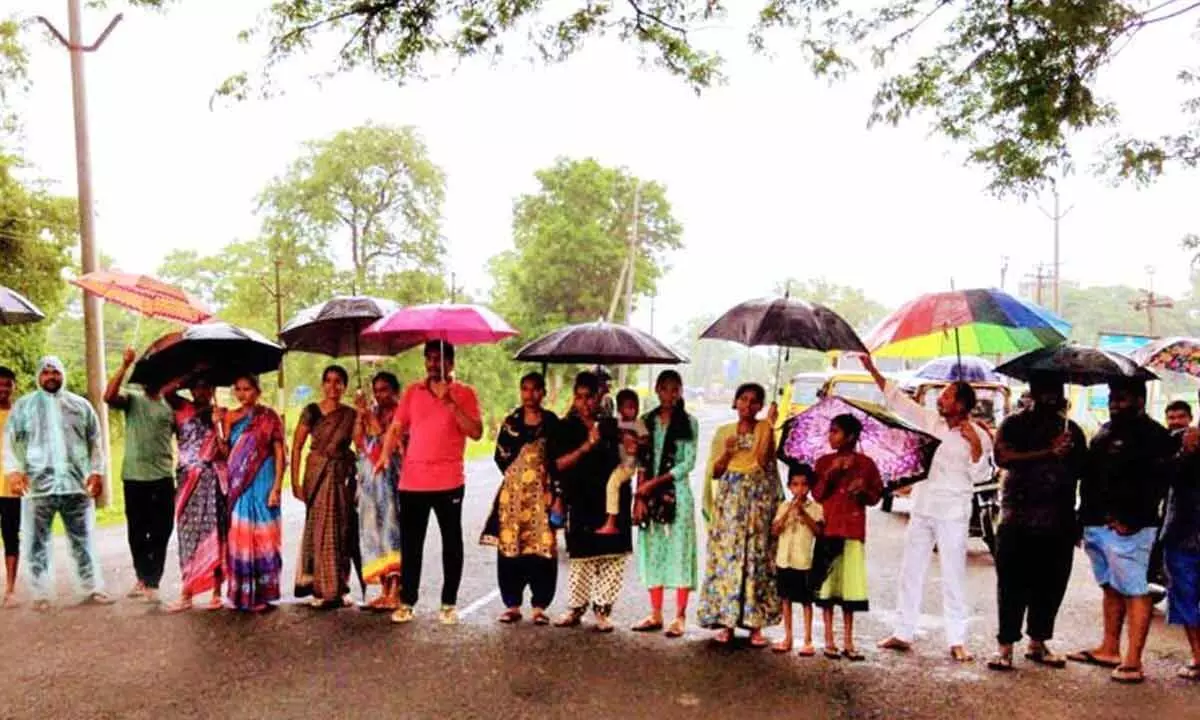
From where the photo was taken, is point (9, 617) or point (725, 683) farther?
point (9, 617)

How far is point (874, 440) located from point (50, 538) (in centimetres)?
585

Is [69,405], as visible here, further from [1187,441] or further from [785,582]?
[1187,441]

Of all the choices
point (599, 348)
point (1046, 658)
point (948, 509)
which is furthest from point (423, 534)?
point (1046, 658)

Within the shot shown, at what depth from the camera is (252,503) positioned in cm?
617

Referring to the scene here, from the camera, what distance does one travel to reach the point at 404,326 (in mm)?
5551

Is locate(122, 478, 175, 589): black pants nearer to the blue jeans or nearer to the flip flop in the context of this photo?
the blue jeans

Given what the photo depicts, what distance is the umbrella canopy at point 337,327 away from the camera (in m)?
6.48

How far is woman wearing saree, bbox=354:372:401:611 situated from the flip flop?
14.1 feet

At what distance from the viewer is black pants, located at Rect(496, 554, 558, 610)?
595 cm

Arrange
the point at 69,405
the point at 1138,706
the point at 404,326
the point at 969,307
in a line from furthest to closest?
1. the point at 69,405
2. the point at 404,326
3. the point at 969,307
4. the point at 1138,706

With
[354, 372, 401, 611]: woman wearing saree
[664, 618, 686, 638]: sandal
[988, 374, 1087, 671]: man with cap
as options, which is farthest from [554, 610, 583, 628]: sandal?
[988, 374, 1087, 671]: man with cap

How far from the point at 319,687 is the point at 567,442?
207 centimetres

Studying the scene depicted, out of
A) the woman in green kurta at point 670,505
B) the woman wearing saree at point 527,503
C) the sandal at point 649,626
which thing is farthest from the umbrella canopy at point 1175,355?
the woman wearing saree at point 527,503

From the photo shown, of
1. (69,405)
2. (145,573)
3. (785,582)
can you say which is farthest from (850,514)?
(69,405)
